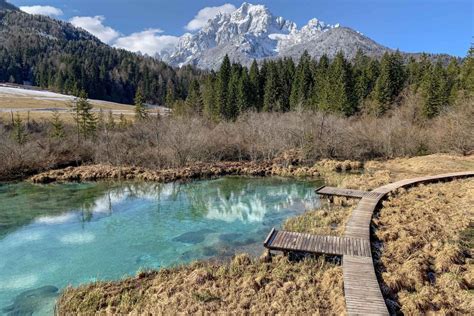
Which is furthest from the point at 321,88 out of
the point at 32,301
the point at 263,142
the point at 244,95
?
the point at 32,301

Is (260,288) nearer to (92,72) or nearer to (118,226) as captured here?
(118,226)

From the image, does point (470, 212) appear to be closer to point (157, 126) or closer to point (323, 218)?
point (323, 218)

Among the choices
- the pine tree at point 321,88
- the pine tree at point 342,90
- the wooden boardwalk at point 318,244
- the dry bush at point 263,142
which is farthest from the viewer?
the pine tree at point 321,88

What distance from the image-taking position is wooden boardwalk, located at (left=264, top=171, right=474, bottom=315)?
26.8ft

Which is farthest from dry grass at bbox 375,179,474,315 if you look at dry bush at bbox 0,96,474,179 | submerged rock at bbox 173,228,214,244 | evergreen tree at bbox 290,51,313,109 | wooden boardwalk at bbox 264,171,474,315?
evergreen tree at bbox 290,51,313,109

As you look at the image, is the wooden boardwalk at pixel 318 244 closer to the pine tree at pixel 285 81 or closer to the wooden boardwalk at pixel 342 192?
the wooden boardwalk at pixel 342 192

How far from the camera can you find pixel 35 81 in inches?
4375

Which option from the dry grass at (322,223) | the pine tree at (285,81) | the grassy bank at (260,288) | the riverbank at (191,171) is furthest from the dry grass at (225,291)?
the pine tree at (285,81)

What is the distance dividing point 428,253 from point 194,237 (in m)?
9.70

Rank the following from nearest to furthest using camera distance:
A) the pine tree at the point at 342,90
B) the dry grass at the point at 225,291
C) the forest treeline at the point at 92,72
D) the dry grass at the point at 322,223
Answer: the dry grass at the point at 225,291 → the dry grass at the point at 322,223 → the pine tree at the point at 342,90 → the forest treeline at the point at 92,72

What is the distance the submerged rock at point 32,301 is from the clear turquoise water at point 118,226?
36mm

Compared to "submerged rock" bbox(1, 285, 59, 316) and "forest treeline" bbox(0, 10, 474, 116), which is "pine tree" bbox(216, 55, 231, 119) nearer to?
"forest treeline" bbox(0, 10, 474, 116)

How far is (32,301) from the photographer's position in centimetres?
1059

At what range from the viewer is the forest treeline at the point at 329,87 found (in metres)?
46.5
